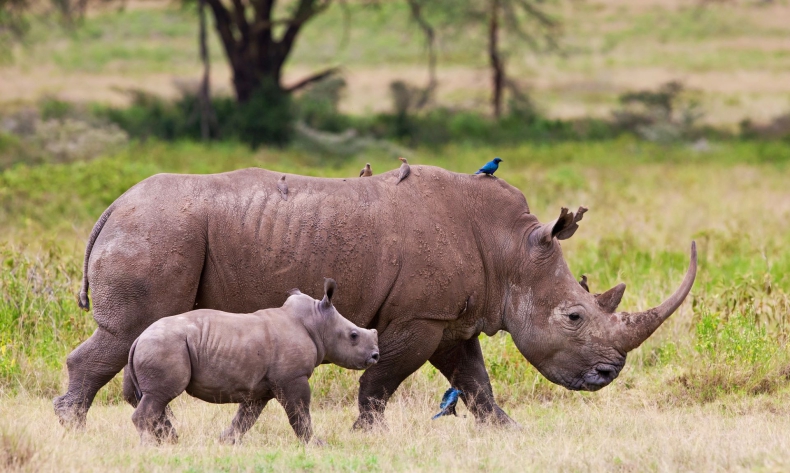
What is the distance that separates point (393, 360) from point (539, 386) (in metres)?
1.91

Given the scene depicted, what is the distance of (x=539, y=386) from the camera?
8461 mm

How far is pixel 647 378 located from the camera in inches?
334

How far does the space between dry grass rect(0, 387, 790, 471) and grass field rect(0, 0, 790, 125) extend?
21.5 metres

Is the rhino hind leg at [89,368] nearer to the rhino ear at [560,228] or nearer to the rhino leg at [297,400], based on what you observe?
the rhino leg at [297,400]

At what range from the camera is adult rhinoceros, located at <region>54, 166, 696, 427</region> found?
6.47 metres

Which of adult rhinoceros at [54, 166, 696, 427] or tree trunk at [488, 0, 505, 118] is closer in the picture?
adult rhinoceros at [54, 166, 696, 427]

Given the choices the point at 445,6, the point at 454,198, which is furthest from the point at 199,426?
the point at 445,6

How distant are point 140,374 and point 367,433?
5.29 feet

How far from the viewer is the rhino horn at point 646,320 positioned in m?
7.04

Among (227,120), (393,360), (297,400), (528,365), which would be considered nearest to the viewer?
(297,400)

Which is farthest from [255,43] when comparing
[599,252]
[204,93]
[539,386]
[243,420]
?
[243,420]

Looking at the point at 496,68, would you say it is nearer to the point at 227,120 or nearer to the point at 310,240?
the point at 227,120

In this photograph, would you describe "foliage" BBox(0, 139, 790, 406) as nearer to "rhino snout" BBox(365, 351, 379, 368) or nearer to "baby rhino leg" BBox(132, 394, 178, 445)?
"rhino snout" BBox(365, 351, 379, 368)

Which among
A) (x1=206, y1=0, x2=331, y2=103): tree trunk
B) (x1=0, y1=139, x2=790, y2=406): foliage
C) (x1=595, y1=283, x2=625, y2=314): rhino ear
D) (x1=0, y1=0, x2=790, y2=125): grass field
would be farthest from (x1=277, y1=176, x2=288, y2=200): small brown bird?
(x1=0, y1=0, x2=790, y2=125): grass field
